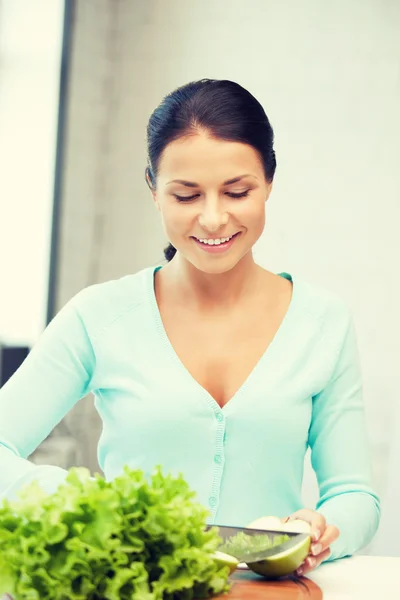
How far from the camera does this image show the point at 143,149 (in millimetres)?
3637

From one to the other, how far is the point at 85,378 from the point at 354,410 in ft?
1.59

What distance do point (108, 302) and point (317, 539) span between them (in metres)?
0.67

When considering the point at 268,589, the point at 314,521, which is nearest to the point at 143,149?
the point at 314,521

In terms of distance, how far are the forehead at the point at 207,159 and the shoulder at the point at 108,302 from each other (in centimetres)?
27

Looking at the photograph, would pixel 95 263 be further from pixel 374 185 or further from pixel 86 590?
pixel 86 590

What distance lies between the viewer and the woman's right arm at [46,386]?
1.58 meters

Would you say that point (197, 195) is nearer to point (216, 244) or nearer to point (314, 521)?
point (216, 244)

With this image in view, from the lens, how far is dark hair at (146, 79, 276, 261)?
61.9 inches

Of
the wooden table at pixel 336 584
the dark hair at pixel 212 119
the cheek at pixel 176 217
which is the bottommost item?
the wooden table at pixel 336 584

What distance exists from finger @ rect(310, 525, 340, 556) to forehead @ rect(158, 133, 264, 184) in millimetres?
578

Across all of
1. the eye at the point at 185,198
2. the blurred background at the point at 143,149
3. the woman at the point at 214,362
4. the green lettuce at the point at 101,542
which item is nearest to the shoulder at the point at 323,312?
the woman at the point at 214,362

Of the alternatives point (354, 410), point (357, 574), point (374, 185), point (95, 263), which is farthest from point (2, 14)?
point (357, 574)

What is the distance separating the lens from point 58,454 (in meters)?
3.47

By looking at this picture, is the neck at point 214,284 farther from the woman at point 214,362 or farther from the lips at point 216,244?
the lips at point 216,244
